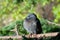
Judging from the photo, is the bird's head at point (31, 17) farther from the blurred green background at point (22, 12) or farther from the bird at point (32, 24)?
the blurred green background at point (22, 12)

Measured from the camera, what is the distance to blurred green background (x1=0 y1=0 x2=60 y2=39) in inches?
145

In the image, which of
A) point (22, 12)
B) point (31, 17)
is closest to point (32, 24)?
point (31, 17)

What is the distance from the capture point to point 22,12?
754cm

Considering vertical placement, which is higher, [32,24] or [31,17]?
[31,17]

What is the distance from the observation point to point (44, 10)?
8.30 metres

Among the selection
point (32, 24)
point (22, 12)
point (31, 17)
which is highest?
point (22, 12)

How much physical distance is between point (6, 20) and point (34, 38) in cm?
563

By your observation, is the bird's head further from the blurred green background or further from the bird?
the blurred green background

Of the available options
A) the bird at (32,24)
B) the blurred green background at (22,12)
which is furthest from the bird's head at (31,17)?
the blurred green background at (22,12)

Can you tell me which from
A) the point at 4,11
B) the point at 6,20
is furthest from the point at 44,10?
the point at 4,11

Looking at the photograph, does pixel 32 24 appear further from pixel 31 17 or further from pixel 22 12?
pixel 22 12

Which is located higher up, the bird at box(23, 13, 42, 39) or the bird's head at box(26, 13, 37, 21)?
the bird's head at box(26, 13, 37, 21)

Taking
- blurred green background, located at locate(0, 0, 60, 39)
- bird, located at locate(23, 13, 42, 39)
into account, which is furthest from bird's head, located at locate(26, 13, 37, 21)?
blurred green background, located at locate(0, 0, 60, 39)

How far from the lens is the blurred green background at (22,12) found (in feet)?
12.1
